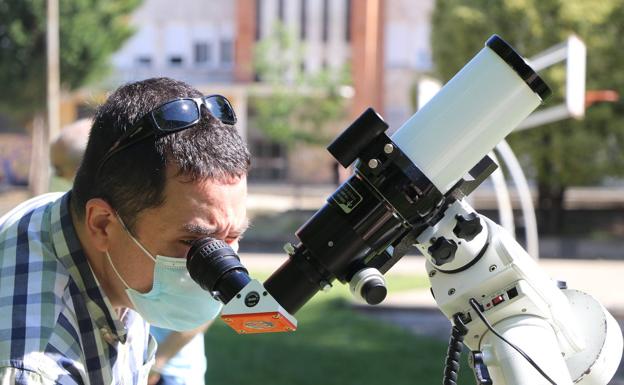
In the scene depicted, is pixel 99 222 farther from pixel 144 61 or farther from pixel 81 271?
pixel 144 61

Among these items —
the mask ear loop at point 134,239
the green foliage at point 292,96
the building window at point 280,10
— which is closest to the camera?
the mask ear loop at point 134,239

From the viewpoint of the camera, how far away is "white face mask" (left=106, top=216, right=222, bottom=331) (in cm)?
207

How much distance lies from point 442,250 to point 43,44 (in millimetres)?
27122

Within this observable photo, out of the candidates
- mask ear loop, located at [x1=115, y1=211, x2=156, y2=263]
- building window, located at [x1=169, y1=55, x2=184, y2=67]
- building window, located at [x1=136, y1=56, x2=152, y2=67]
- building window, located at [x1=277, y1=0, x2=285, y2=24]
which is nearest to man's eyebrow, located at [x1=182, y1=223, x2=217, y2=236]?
mask ear loop, located at [x1=115, y1=211, x2=156, y2=263]

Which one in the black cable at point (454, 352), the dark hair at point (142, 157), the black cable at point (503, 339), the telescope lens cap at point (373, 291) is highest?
the dark hair at point (142, 157)

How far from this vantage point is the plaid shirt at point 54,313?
1697mm

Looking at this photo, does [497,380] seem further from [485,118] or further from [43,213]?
[43,213]

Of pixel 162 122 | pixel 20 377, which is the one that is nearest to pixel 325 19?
pixel 162 122

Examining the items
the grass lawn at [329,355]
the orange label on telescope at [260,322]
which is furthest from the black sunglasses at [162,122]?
the grass lawn at [329,355]

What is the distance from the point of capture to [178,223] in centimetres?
200

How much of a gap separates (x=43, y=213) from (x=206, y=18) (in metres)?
39.5

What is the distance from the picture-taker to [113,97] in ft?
6.85

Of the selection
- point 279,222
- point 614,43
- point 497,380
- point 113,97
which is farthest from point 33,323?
point 279,222

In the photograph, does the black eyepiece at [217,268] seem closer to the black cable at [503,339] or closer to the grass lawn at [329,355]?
the black cable at [503,339]
